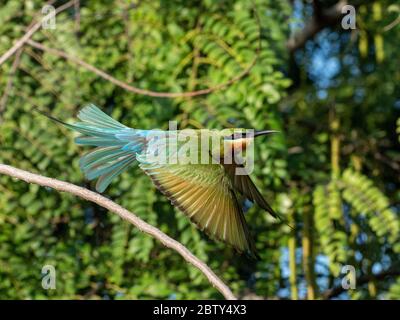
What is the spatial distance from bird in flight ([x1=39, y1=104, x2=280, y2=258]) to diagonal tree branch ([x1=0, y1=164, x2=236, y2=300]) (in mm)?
458

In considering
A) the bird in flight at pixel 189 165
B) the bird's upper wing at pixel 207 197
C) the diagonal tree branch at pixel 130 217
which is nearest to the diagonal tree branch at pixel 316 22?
the bird in flight at pixel 189 165

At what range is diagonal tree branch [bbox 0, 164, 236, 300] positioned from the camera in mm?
1624

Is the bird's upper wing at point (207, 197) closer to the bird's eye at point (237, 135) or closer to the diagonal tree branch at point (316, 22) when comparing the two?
the bird's eye at point (237, 135)

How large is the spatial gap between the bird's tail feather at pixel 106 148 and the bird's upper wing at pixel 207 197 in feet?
0.39

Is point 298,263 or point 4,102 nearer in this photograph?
point 4,102

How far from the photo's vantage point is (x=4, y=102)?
3.08 meters

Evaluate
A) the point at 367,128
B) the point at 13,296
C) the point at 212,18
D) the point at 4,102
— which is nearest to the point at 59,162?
the point at 4,102

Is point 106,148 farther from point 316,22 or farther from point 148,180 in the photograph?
point 316,22

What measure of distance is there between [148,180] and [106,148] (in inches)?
24.0

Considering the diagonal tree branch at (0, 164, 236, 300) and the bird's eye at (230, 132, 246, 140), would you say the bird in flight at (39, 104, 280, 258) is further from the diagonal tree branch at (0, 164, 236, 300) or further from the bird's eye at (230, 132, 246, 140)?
the diagonal tree branch at (0, 164, 236, 300)

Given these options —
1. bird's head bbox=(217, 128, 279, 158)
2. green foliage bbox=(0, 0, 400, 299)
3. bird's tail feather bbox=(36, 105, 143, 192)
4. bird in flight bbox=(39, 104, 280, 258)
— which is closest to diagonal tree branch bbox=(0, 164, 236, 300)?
bird in flight bbox=(39, 104, 280, 258)

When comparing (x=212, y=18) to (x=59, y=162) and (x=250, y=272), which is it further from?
(x=250, y=272)

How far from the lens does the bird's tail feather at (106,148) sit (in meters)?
2.43
